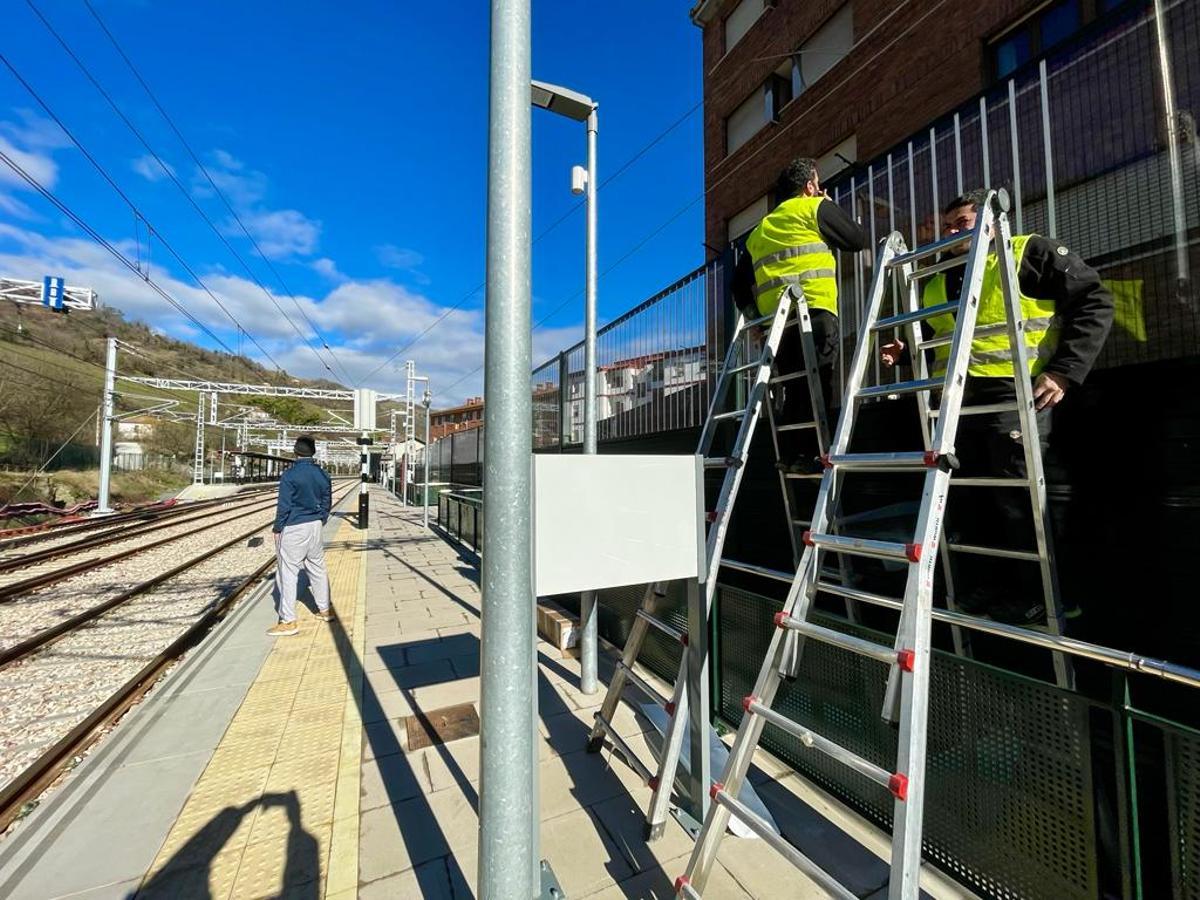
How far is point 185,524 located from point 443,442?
958 cm

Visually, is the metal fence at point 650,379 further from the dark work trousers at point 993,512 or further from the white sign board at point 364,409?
the white sign board at point 364,409

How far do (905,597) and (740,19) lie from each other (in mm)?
18944

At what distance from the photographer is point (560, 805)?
9.25ft

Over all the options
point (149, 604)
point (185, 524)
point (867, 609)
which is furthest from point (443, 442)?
point (867, 609)

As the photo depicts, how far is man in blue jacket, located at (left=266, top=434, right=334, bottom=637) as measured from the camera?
19.3ft

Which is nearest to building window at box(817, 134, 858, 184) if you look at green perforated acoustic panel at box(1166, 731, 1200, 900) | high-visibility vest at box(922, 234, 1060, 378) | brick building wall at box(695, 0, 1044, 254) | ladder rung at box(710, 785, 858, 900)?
brick building wall at box(695, 0, 1044, 254)

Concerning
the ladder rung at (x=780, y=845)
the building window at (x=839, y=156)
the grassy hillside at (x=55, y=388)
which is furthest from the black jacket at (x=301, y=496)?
the grassy hillside at (x=55, y=388)

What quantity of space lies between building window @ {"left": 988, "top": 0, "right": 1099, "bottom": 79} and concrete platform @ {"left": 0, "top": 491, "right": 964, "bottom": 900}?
32.1ft

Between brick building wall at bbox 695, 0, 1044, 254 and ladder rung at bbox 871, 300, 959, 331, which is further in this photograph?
brick building wall at bbox 695, 0, 1044, 254

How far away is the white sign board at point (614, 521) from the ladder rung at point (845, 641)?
0.59 metres

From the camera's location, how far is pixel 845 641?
1.79m

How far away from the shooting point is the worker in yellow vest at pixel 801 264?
287 centimetres

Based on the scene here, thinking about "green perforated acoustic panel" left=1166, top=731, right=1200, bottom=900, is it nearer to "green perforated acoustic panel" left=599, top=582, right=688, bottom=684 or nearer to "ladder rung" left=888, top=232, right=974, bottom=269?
"ladder rung" left=888, top=232, right=974, bottom=269

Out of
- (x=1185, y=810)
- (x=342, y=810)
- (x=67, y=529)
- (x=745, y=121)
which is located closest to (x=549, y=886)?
(x=342, y=810)
